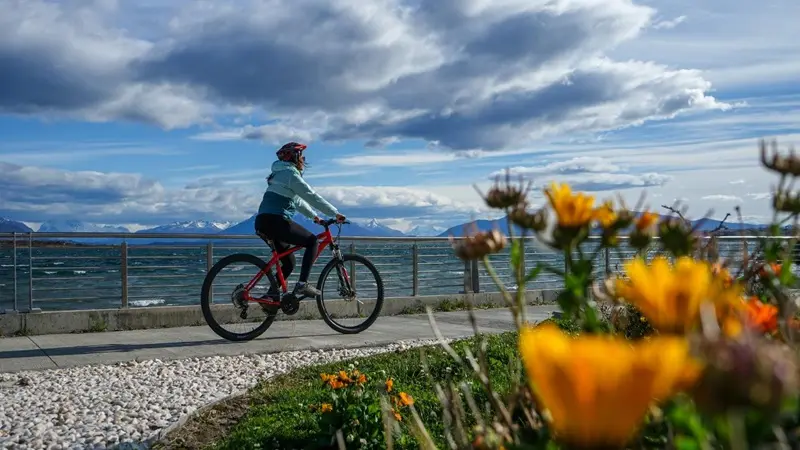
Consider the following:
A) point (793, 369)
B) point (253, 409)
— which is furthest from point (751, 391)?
point (253, 409)

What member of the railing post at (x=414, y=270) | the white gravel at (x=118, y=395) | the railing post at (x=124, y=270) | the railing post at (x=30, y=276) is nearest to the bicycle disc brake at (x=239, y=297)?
the white gravel at (x=118, y=395)

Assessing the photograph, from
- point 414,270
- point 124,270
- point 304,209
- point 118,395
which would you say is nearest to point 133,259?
point 124,270

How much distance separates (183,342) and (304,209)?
5.90 feet

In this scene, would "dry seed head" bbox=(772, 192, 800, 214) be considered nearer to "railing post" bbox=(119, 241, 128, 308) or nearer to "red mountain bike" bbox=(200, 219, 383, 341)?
"red mountain bike" bbox=(200, 219, 383, 341)

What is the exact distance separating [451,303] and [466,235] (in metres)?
10.1

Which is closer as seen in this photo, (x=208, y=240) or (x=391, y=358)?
(x=391, y=358)

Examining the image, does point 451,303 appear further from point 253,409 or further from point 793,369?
point 793,369

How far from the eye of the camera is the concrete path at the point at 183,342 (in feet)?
21.9

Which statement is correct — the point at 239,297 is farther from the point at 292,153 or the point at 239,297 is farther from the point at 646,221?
the point at 646,221

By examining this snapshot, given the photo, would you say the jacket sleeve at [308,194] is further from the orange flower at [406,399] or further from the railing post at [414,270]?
the orange flower at [406,399]

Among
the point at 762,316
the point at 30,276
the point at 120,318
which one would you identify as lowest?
the point at 120,318

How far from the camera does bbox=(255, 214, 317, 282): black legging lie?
7.80 meters

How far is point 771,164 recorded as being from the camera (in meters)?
1.30

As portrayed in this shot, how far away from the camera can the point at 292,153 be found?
7863 mm
